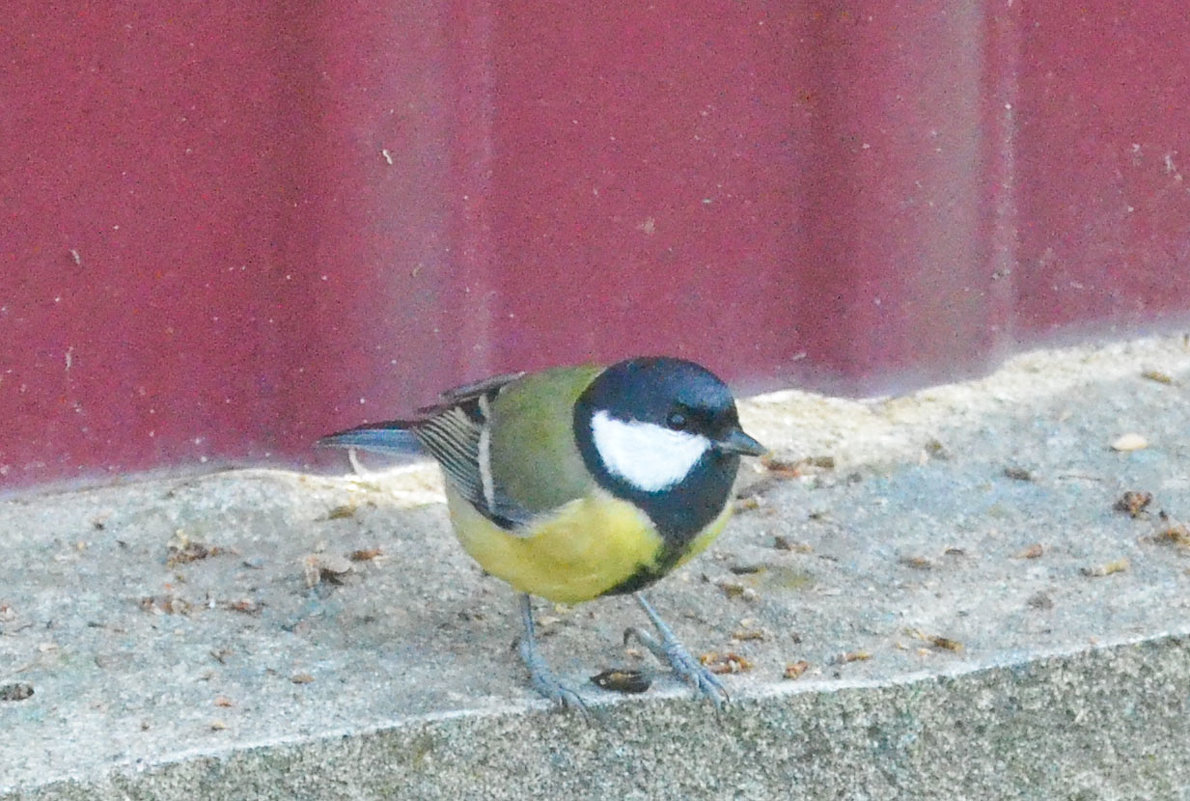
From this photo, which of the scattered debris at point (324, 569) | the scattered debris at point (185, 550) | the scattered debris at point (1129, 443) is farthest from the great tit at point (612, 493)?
the scattered debris at point (1129, 443)

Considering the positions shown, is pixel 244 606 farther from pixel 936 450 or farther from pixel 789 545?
pixel 936 450

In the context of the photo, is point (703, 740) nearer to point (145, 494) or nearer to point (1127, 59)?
point (145, 494)

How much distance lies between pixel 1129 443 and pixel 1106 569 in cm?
60

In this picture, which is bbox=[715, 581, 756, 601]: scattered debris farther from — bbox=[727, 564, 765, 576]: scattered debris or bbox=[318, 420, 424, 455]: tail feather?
bbox=[318, 420, 424, 455]: tail feather

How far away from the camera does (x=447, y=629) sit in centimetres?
331

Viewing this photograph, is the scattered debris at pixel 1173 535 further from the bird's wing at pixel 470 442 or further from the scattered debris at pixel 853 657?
the bird's wing at pixel 470 442

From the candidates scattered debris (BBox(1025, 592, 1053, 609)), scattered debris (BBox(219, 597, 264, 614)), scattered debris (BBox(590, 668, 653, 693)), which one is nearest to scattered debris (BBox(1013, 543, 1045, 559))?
scattered debris (BBox(1025, 592, 1053, 609))

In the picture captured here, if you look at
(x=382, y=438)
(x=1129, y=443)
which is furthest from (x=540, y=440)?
(x=1129, y=443)

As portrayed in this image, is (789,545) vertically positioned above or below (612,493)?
below

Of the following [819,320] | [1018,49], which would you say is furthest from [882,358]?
[1018,49]

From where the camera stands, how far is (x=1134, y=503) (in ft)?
11.9

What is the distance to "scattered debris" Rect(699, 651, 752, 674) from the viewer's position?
310cm

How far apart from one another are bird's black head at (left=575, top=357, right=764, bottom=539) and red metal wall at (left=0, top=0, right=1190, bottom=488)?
85cm

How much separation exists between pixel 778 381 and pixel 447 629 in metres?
1.11
